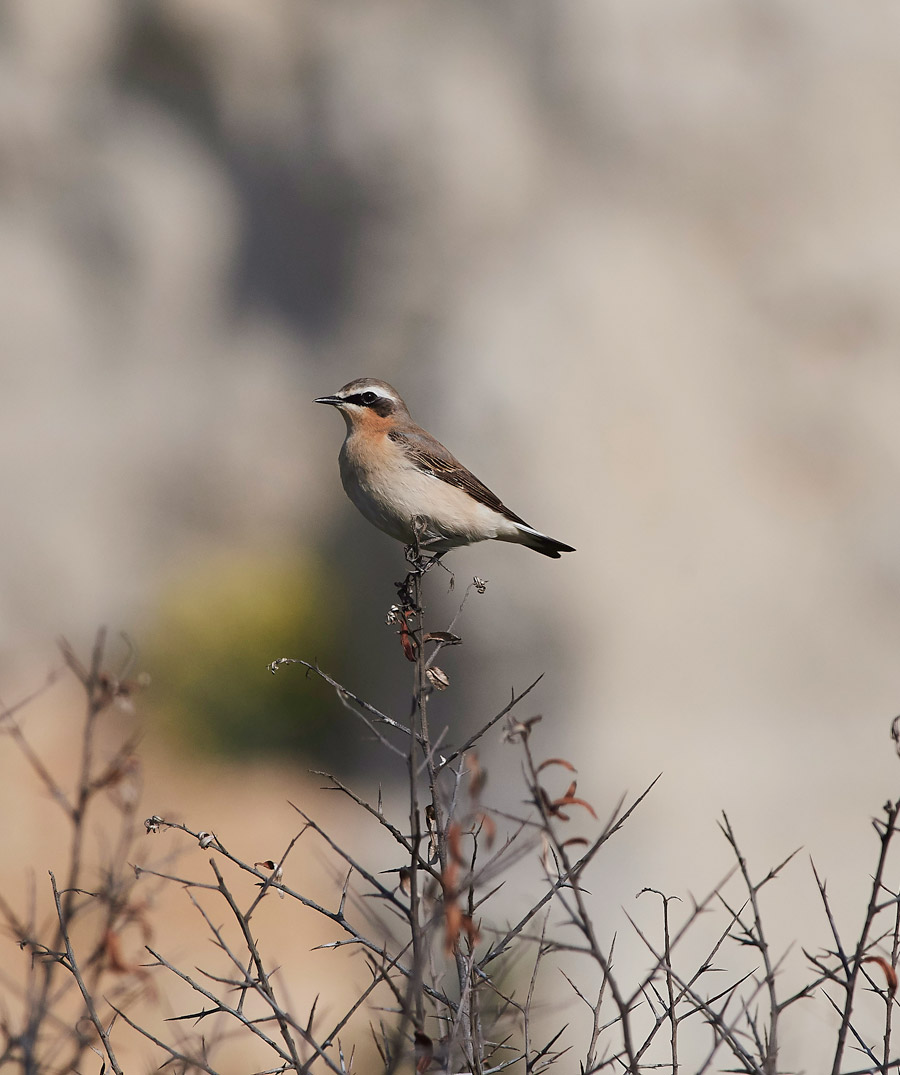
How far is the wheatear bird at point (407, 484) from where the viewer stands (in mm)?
4281

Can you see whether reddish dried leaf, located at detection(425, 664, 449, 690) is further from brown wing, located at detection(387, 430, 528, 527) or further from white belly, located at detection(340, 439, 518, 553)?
brown wing, located at detection(387, 430, 528, 527)

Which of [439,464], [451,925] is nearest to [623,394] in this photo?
[439,464]

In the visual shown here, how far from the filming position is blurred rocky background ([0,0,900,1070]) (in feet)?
29.7

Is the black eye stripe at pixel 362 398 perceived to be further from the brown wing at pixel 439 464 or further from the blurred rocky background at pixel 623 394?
the blurred rocky background at pixel 623 394

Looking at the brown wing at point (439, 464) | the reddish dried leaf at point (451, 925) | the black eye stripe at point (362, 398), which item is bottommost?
the reddish dried leaf at point (451, 925)

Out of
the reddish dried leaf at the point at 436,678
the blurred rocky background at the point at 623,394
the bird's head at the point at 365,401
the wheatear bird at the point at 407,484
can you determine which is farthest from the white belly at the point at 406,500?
the blurred rocky background at the point at 623,394

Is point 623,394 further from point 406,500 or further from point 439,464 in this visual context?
point 406,500

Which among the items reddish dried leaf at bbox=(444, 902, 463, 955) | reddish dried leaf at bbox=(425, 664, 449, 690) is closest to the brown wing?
reddish dried leaf at bbox=(425, 664, 449, 690)

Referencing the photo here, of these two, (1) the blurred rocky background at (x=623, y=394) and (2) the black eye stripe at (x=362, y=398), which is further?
(1) the blurred rocky background at (x=623, y=394)

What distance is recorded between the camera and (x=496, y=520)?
466 centimetres

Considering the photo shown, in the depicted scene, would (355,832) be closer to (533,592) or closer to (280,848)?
(280,848)

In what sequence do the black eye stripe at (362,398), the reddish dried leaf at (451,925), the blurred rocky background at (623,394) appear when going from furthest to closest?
the blurred rocky background at (623,394)
the black eye stripe at (362,398)
the reddish dried leaf at (451,925)

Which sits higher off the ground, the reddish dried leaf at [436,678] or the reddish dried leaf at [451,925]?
the reddish dried leaf at [436,678]

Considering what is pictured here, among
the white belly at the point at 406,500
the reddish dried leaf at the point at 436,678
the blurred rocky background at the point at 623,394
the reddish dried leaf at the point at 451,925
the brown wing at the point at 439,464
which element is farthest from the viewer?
the blurred rocky background at the point at 623,394
